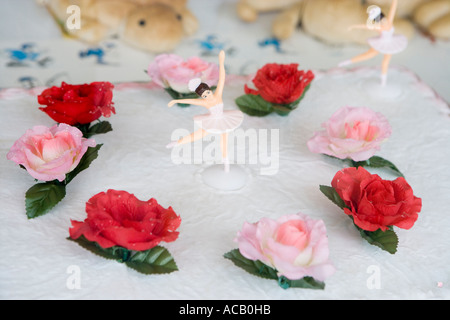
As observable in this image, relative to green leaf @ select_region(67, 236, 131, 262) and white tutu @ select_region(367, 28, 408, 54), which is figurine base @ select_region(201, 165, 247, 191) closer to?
green leaf @ select_region(67, 236, 131, 262)

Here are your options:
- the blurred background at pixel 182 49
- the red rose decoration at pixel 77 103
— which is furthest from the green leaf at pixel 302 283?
the blurred background at pixel 182 49

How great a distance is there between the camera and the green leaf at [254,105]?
125 cm

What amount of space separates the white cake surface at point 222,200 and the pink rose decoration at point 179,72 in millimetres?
59

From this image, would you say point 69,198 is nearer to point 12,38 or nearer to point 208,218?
point 208,218

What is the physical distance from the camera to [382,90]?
1.36 m

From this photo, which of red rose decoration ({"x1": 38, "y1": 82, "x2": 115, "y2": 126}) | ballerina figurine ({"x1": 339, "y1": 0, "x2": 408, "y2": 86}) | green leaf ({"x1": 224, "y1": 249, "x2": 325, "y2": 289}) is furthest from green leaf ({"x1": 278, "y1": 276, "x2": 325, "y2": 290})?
ballerina figurine ({"x1": 339, "y1": 0, "x2": 408, "y2": 86})

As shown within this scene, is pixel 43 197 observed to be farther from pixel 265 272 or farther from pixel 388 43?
pixel 388 43

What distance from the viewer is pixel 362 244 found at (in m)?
0.94

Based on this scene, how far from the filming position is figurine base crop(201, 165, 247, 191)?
105 centimetres

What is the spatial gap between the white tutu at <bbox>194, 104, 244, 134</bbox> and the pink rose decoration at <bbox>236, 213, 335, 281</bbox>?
20 cm

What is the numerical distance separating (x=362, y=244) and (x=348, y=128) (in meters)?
0.23

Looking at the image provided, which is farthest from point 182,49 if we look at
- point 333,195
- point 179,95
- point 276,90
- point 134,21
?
point 333,195

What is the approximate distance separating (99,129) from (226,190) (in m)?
0.30

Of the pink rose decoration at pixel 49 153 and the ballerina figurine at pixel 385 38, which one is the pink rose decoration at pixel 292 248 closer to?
the pink rose decoration at pixel 49 153
